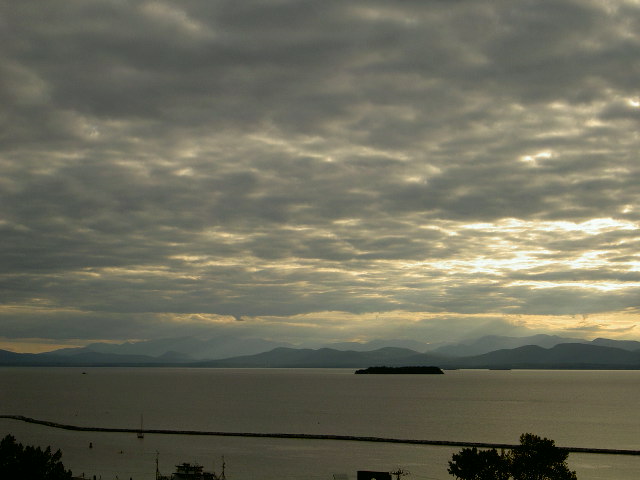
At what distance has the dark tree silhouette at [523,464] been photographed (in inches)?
2574

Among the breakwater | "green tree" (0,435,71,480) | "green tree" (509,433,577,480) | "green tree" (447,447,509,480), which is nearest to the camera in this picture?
"green tree" (0,435,71,480)

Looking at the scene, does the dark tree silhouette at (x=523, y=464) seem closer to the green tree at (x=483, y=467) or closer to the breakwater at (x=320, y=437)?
the green tree at (x=483, y=467)

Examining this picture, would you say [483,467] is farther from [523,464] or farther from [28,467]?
[28,467]

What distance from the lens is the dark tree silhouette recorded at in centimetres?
6538

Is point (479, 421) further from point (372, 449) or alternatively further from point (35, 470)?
point (35, 470)

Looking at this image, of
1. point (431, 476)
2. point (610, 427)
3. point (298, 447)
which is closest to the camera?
point (431, 476)

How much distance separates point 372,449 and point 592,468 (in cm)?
4025

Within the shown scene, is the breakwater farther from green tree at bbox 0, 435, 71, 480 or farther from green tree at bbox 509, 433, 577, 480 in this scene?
green tree at bbox 0, 435, 71, 480

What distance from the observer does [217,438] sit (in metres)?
144

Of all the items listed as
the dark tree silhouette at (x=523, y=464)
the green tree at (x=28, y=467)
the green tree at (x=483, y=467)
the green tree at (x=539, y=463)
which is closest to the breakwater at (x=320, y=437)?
the dark tree silhouette at (x=523, y=464)

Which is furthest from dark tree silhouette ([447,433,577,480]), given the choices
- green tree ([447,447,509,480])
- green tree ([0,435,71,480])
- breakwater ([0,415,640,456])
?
breakwater ([0,415,640,456])

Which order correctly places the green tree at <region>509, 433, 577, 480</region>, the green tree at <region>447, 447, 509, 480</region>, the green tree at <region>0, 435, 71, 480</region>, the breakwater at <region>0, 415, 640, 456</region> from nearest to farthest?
the green tree at <region>0, 435, 71, 480</region>
the green tree at <region>509, 433, 577, 480</region>
the green tree at <region>447, 447, 509, 480</region>
the breakwater at <region>0, 415, 640, 456</region>

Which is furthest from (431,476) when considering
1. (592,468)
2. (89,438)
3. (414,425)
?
(89,438)

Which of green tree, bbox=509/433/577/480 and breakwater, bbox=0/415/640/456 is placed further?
breakwater, bbox=0/415/640/456
